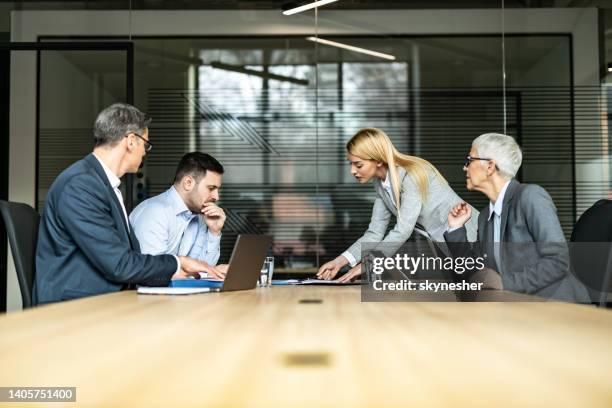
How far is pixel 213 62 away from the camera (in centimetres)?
627

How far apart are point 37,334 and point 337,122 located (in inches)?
195

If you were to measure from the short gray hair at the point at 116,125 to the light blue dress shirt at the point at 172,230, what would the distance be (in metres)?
0.51

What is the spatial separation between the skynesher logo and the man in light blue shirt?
1410 mm

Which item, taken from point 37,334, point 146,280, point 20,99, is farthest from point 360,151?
point 37,334

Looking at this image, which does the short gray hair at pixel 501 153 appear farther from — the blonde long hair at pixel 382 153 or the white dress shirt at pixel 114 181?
the white dress shirt at pixel 114 181

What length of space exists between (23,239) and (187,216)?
116cm

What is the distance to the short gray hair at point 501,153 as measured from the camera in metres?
3.79

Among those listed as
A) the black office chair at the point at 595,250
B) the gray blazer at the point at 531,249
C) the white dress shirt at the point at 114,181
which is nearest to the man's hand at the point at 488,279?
the gray blazer at the point at 531,249

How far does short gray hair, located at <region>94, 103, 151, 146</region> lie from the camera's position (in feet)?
11.5

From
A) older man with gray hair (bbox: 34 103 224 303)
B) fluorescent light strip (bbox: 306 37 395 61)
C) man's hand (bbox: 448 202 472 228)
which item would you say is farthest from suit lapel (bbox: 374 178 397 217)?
older man with gray hair (bbox: 34 103 224 303)

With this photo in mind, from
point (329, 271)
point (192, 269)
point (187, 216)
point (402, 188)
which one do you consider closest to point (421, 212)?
point (402, 188)

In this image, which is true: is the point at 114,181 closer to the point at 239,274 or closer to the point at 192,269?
the point at 192,269

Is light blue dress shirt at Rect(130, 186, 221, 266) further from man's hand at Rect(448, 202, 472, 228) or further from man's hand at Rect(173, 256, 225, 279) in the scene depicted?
man's hand at Rect(448, 202, 472, 228)

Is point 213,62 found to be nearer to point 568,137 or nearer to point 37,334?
point 568,137
